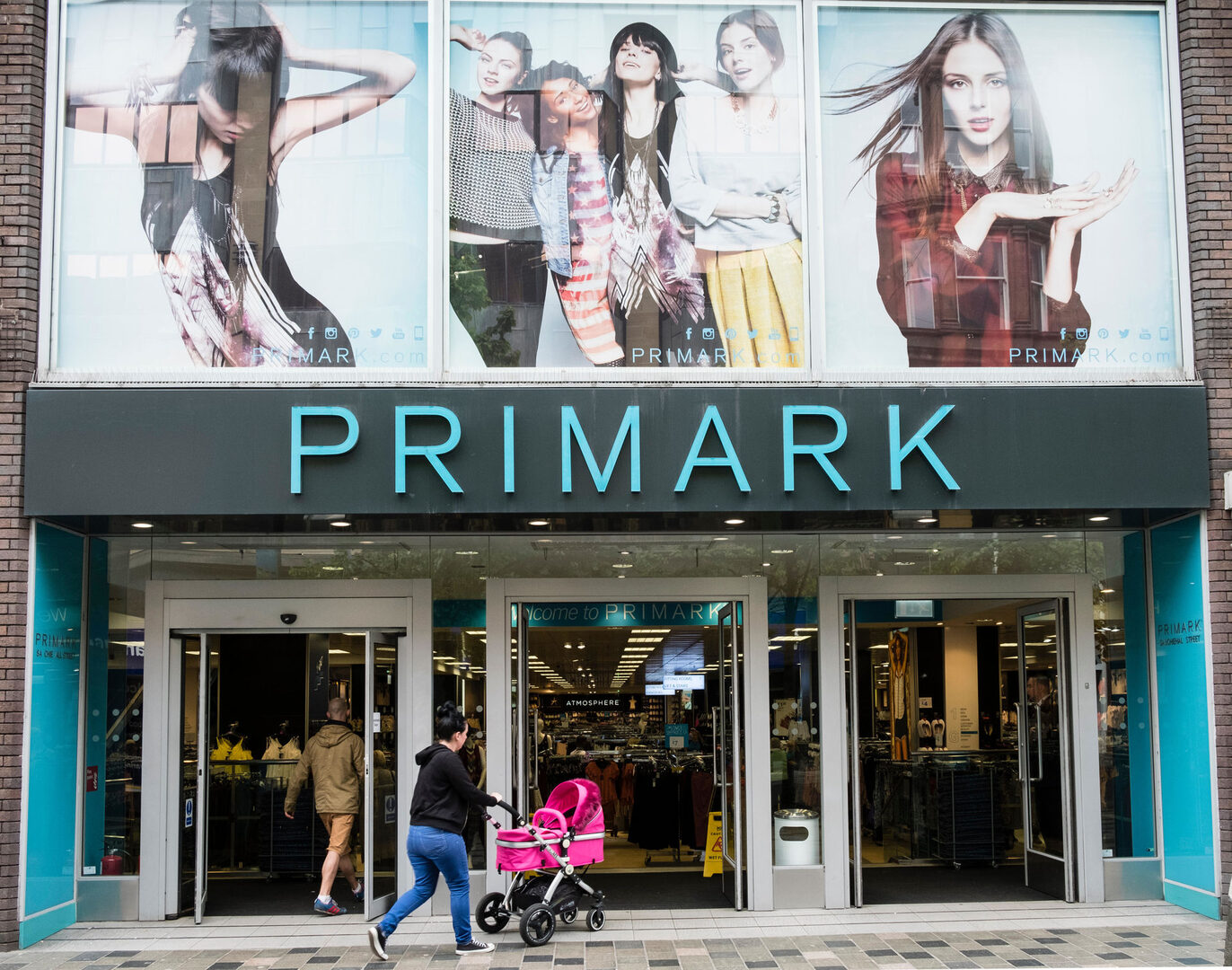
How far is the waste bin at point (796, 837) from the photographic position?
31.2 feet

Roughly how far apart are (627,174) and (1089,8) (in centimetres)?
390

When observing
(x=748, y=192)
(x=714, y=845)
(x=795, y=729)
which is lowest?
(x=714, y=845)

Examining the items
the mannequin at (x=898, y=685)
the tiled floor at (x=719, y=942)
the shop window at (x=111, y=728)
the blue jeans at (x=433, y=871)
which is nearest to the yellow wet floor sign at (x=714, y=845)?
the tiled floor at (x=719, y=942)

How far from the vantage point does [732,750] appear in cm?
963

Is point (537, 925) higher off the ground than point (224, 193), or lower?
lower

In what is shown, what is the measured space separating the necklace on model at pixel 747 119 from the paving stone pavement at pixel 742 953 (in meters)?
5.91

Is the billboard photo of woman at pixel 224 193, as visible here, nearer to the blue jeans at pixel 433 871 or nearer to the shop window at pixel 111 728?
the shop window at pixel 111 728

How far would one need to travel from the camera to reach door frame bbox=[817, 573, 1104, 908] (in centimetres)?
948

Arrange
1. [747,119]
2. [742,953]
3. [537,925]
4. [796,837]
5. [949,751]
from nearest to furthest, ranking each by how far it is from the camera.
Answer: [742,953], [537,925], [747,119], [796,837], [949,751]

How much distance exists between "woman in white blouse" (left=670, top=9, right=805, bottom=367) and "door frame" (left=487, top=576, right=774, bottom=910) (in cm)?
187

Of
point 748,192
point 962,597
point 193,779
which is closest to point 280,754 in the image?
point 193,779

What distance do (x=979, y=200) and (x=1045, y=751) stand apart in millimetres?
4574

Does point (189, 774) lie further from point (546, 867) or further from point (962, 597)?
point (962, 597)

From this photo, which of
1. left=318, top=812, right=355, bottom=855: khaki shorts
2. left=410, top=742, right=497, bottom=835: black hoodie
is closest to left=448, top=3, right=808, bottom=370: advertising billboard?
left=410, top=742, right=497, bottom=835: black hoodie
